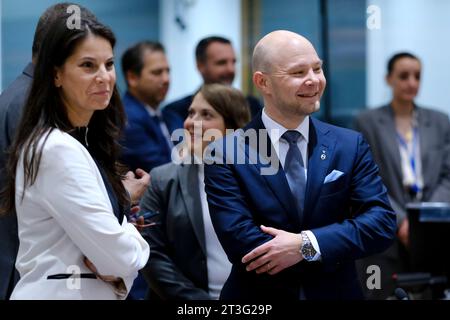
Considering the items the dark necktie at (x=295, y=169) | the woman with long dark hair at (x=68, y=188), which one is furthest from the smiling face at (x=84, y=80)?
the dark necktie at (x=295, y=169)

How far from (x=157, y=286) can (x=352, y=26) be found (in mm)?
3003

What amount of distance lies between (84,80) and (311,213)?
2.31 feet

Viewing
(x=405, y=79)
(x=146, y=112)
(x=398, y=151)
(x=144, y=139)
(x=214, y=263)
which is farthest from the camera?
(x=405, y=79)

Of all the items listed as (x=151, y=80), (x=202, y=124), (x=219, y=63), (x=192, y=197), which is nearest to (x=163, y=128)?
(x=151, y=80)

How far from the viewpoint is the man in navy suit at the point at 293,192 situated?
2.13 meters

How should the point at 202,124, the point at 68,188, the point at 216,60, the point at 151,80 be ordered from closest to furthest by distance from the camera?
the point at 68,188, the point at 202,124, the point at 151,80, the point at 216,60

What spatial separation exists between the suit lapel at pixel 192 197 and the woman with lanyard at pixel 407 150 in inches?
65.4

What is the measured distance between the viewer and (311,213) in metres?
2.17

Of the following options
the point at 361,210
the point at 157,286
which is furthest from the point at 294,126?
the point at 157,286

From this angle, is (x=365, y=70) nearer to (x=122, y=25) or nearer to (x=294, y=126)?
(x=122, y=25)

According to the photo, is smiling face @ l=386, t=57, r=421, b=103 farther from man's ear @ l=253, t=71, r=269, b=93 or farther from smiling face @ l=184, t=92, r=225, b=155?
man's ear @ l=253, t=71, r=269, b=93

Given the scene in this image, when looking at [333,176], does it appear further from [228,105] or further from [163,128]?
[163,128]

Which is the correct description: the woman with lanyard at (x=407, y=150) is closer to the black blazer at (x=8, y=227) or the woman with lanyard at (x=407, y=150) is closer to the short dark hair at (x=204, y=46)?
the short dark hair at (x=204, y=46)

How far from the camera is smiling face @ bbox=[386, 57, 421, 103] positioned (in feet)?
14.4
